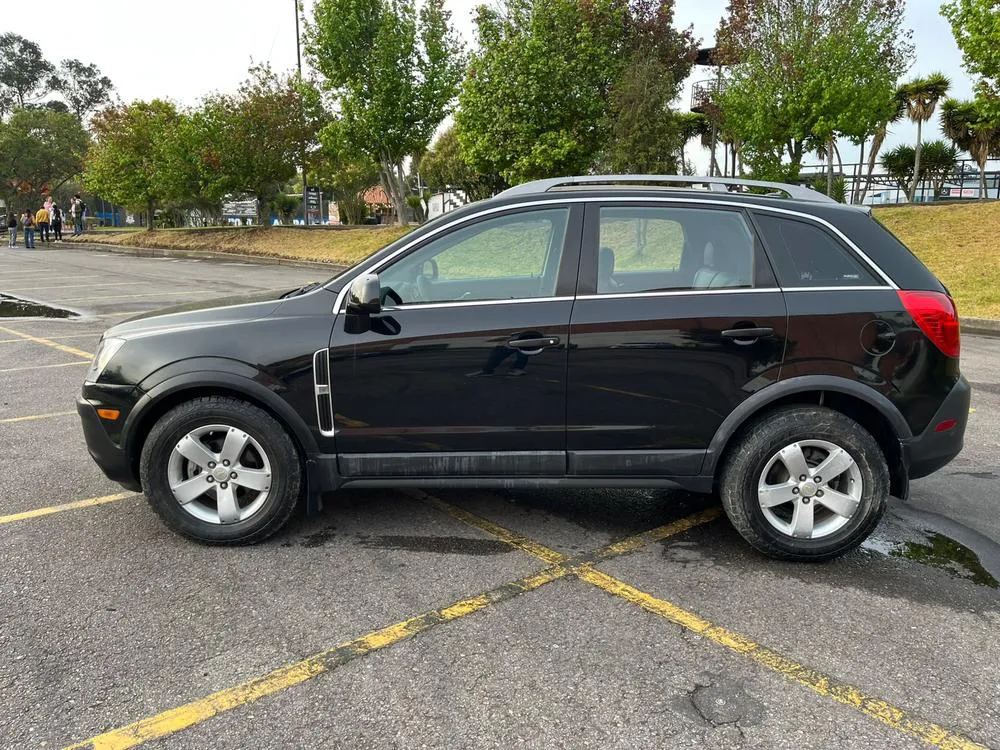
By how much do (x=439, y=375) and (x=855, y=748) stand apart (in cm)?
223

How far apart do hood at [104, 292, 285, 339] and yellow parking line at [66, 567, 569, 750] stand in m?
1.68

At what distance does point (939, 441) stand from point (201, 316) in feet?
12.0

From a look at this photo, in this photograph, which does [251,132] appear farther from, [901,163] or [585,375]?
[585,375]

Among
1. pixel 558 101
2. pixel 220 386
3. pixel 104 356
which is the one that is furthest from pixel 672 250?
pixel 558 101

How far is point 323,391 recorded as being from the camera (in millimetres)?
3822

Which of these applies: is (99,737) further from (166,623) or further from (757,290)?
(757,290)

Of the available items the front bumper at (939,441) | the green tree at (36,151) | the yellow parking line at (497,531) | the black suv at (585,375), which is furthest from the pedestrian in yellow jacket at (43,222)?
the front bumper at (939,441)

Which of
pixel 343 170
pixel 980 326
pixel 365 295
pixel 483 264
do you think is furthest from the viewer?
pixel 343 170

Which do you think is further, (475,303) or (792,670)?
(475,303)

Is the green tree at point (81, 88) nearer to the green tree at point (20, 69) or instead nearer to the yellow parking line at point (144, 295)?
the green tree at point (20, 69)

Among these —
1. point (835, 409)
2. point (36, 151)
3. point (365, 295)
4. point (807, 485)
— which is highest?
point (36, 151)

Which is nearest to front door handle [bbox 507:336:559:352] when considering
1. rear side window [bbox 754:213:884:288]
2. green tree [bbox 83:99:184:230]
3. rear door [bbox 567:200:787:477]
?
rear door [bbox 567:200:787:477]

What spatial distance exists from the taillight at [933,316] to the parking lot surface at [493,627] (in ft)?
3.46

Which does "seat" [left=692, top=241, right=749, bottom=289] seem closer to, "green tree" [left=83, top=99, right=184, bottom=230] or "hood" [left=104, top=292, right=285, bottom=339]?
"hood" [left=104, top=292, right=285, bottom=339]
